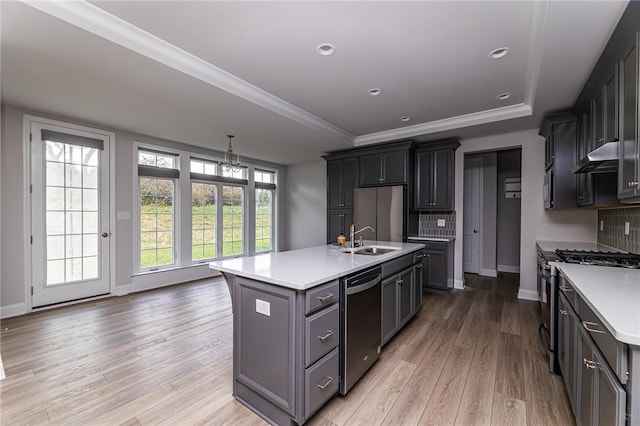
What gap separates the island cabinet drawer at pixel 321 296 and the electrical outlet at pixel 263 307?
0.26 metres

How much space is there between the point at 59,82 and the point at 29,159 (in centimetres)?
155

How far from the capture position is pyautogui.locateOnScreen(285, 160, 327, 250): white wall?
265 inches

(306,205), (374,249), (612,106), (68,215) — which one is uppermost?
(612,106)

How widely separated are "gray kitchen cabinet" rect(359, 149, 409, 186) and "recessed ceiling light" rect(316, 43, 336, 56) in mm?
2695

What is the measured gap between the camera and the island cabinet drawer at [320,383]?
163 cm

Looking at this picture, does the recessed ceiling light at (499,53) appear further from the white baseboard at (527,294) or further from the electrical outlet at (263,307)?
the white baseboard at (527,294)

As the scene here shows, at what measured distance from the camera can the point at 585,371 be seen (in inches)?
55.1

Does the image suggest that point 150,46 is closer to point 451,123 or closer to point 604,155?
point 604,155

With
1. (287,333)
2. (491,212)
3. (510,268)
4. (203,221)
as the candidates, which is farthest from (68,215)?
(510,268)

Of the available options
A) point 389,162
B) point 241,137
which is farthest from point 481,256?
point 241,137

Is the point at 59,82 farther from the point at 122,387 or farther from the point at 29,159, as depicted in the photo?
the point at 122,387

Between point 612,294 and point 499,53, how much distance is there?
2057mm

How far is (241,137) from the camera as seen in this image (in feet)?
15.0

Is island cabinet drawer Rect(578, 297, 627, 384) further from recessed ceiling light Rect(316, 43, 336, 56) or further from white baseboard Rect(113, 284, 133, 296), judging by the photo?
white baseboard Rect(113, 284, 133, 296)
